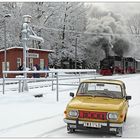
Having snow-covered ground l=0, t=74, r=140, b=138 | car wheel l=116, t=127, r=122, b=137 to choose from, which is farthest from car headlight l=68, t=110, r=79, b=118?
car wheel l=116, t=127, r=122, b=137

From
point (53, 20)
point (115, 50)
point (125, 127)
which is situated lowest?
point (125, 127)

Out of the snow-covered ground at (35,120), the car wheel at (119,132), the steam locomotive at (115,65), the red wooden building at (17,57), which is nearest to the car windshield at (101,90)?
the snow-covered ground at (35,120)

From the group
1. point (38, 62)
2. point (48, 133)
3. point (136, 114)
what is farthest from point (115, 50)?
point (48, 133)

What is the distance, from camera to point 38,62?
1604 inches

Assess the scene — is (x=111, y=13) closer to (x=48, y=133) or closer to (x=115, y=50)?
(x=115, y=50)

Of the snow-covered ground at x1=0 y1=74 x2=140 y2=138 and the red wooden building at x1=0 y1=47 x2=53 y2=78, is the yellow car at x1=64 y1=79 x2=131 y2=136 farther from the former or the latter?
the red wooden building at x1=0 y1=47 x2=53 y2=78

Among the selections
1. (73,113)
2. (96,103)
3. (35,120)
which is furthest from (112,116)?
(35,120)

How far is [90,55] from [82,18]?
247 inches

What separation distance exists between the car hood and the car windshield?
0.87 ft

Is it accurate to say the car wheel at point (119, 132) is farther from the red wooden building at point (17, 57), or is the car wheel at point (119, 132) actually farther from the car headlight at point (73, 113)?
the red wooden building at point (17, 57)

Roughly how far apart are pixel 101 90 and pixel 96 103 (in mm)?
1055

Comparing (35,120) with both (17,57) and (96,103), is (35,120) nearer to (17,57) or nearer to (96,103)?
(96,103)

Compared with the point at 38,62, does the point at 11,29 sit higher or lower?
higher

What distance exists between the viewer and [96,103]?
9336 millimetres
